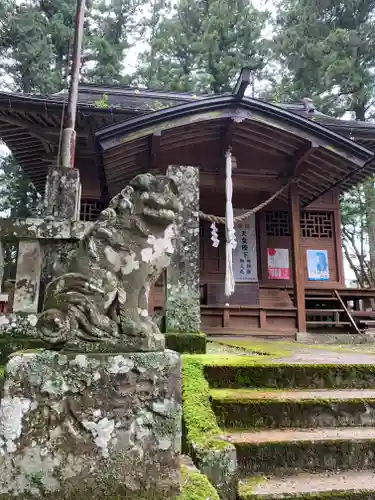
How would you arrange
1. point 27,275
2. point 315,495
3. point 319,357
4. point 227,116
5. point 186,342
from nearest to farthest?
point 315,495 < point 27,275 < point 186,342 < point 319,357 < point 227,116

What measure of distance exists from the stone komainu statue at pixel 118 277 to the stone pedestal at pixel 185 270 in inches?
79.9

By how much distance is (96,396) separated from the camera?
187 centimetres

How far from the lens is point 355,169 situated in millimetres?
8281

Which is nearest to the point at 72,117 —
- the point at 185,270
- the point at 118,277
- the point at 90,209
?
the point at 185,270

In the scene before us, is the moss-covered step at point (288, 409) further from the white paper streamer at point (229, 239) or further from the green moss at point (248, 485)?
the white paper streamer at point (229, 239)

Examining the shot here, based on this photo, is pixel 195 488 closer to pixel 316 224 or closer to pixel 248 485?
pixel 248 485

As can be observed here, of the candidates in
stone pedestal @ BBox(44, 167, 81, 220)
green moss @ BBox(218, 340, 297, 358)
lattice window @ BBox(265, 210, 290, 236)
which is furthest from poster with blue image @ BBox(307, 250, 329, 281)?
stone pedestal @ BBox(44, 167, 81, 220)

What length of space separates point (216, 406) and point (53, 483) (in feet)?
5.08

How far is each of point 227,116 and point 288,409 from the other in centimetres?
594

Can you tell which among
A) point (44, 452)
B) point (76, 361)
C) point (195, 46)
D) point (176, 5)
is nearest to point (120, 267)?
point (76, 361)

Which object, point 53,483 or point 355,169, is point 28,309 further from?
point 355,169

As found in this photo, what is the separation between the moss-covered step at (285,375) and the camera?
11.5 feet

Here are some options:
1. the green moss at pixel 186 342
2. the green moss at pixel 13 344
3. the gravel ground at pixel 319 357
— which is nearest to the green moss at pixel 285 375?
the gravel ground at pixel 319 357

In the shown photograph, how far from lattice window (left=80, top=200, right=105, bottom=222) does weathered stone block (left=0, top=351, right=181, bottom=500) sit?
29.6 feet
